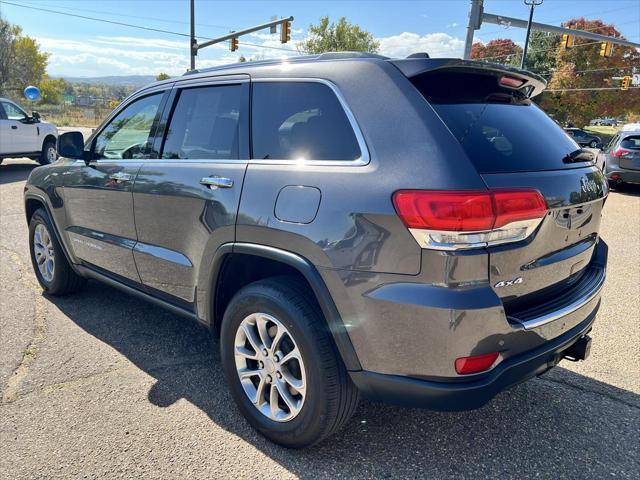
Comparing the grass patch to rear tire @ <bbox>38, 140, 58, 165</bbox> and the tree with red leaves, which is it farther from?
rear tire @ <bbox>38, 140, 58, 165</bbox>

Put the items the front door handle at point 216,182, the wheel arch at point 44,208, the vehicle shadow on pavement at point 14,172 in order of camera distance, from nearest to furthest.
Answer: the front door handle at point 216,182 → the wheel arch at point 44,208 → the vehicle shadow on pavement at point 14,172

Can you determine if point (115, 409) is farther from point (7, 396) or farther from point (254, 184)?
point (254, 184)

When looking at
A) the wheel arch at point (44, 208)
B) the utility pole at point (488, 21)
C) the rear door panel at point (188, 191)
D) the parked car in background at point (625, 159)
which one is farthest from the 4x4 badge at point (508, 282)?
the utility pole at point (488, 21)

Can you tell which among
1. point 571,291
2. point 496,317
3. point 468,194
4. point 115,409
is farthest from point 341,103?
point 115,409

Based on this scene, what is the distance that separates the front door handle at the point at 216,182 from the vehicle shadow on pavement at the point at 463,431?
1281 mm

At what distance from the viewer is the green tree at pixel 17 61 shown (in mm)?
41938

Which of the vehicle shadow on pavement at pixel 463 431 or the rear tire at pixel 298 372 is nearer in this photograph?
the rear tire at pixel 298 372

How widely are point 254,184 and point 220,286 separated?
2.18 ft

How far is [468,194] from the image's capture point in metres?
1.91

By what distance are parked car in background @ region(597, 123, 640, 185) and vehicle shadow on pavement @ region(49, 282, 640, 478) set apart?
9.72 meters

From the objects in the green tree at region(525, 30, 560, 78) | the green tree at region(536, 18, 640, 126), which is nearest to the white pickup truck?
the green tree at region(536, 18, 640, 126)

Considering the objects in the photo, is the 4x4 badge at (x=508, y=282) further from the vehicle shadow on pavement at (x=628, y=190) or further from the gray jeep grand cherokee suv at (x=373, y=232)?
the vehicle shadow on pavement at (x=628, y=190)

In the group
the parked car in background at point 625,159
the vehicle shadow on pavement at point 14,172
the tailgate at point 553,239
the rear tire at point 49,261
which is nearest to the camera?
the tailgate at point 553,239

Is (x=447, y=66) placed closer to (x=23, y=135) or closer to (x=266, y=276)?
(x=266, y=276)
